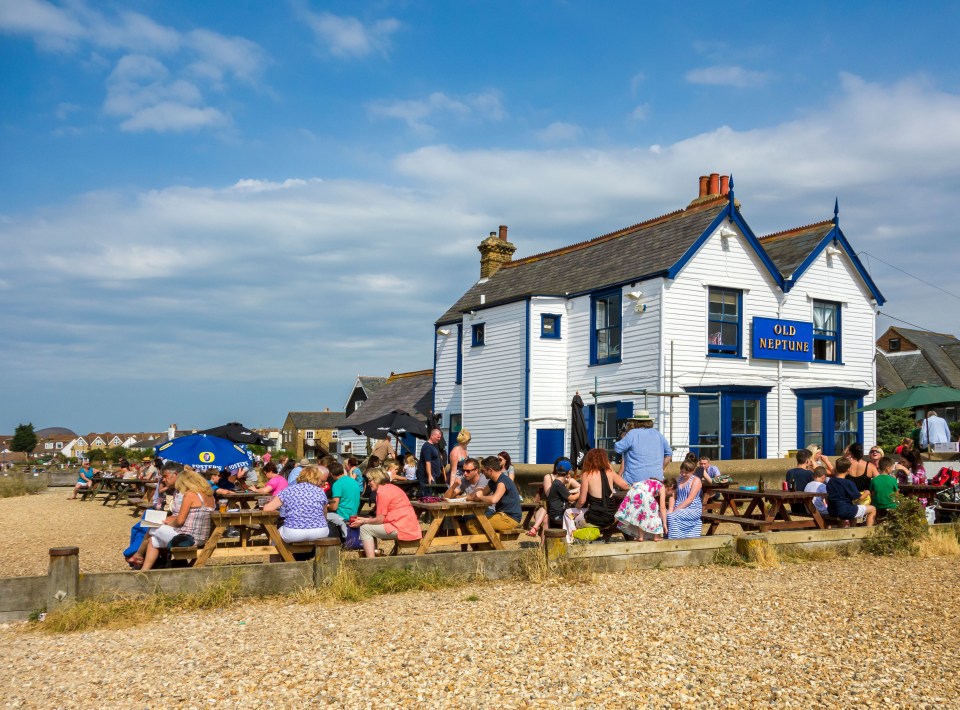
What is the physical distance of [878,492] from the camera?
39.4ft

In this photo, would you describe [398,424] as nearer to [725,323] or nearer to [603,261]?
[603,261]

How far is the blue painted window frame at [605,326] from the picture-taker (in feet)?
73.6

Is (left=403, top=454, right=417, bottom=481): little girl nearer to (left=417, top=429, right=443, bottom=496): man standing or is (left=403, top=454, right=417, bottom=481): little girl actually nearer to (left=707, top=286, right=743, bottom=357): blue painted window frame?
(left=417, top=429, right=443, bottom=496): man standing

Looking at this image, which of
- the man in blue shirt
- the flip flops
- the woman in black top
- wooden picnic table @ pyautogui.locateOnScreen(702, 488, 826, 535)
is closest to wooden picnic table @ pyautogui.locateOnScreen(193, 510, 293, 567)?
the flip flops

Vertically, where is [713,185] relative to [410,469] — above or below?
above

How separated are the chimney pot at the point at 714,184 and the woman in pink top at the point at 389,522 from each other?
1843 centimetres

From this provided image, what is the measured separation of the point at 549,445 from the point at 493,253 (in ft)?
31.8

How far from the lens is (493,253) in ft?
102

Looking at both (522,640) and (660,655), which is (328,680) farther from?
(660,655)

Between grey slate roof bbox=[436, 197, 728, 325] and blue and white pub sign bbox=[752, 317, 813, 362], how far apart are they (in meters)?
3.01

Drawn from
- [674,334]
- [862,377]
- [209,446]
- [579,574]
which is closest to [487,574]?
[579,574]

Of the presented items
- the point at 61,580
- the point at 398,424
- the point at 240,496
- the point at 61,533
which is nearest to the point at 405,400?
the point at 398,424

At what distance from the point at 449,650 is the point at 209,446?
9.63 m

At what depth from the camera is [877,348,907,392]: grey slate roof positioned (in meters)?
38.8
